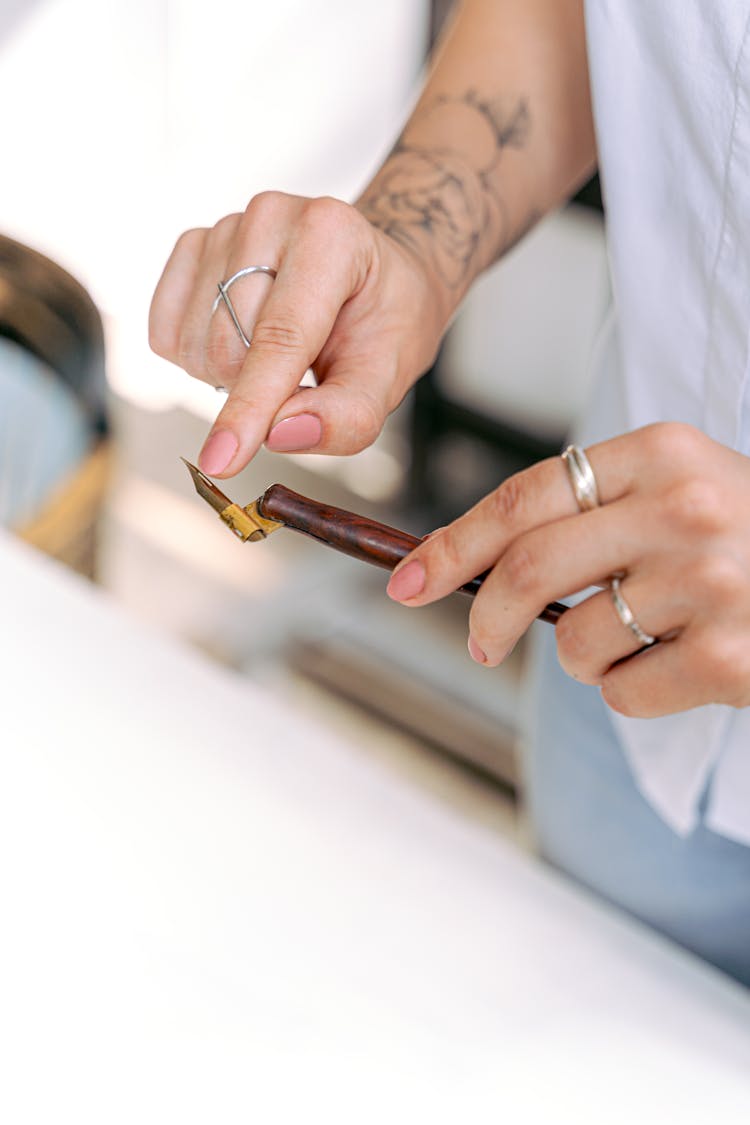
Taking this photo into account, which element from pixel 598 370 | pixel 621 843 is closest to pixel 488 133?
pixel 598 370

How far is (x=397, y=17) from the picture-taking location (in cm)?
151

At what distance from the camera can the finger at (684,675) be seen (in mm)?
352

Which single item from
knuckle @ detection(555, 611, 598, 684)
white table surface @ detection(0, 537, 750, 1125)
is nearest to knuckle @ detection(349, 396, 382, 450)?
knuckle @ detection(555, 611, 598, 684)

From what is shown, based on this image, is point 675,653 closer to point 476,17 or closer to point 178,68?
point 476,17

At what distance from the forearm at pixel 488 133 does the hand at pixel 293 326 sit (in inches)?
2.5

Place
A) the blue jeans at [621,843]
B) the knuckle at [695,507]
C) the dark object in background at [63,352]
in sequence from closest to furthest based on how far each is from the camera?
1. the knuckle at [695,507]
2. the blue jeans at [621,843]
3. the dark object in background at [63,352]

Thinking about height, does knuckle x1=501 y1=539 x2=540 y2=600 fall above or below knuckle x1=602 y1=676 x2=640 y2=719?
above

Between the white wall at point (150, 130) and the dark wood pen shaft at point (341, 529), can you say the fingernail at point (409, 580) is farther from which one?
the white wall at point (150, 130)

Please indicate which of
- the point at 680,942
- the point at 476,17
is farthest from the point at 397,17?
the point at 680,942

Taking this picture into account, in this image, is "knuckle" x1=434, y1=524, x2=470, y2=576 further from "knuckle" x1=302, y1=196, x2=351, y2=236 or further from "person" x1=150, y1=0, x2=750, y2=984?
"knuckle" x1=302, y1=196, x2=351, y2=236

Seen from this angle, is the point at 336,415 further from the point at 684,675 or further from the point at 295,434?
the point at 684,675

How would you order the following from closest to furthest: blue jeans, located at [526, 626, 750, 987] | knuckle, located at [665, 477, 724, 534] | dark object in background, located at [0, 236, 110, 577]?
knuckle, located at [665, 477, 724, 534]
blue jeans, located at [526, 626, 750, 987]
dark object in background, located at [0, 236, 110, 577]

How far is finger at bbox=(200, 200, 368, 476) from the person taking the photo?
1.26 ft

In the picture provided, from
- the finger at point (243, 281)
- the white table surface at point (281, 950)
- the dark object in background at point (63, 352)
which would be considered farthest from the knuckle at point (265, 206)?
the dark object in background at point (63, 352)
